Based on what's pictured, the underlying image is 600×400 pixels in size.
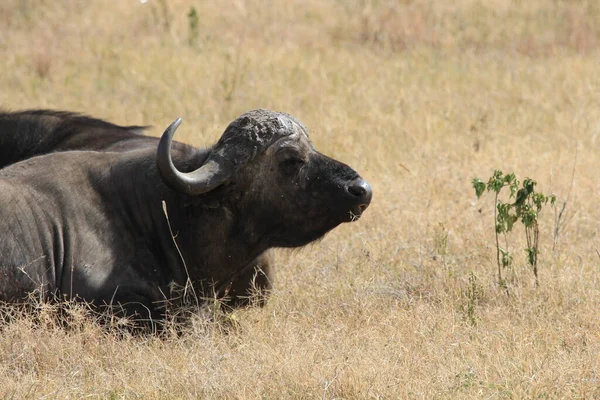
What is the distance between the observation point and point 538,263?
7.00m

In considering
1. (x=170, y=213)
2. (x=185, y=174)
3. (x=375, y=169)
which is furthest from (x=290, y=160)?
(x=375, y=169)

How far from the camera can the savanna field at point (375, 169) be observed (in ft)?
16.8

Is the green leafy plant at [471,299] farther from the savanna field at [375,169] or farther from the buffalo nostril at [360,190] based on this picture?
the buffalo nostril at [360,190]

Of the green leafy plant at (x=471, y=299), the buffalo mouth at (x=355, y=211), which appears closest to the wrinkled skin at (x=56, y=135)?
the buffalo mouth at (x=355, y=211)

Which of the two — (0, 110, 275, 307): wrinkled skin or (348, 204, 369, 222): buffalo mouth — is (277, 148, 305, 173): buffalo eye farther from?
(0, 110, 275, 307): wrinkled skin

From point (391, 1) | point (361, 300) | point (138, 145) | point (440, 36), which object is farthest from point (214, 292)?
point (391, 1)

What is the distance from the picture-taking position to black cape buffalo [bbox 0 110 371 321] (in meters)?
6.00

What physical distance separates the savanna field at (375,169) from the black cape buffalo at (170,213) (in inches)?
11.7

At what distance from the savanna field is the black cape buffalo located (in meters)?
0.30

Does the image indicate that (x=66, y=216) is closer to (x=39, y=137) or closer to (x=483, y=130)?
(x=39, y=137)

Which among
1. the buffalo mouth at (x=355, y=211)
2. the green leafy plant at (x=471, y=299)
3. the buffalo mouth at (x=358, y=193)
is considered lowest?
the green leafy plant at (x=471, y=299)

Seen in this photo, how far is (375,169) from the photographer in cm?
948

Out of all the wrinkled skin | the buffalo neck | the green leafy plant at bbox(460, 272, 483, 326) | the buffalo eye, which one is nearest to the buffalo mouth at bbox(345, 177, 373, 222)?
the buffalo eye

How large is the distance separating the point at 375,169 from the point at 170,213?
350 centimetres
